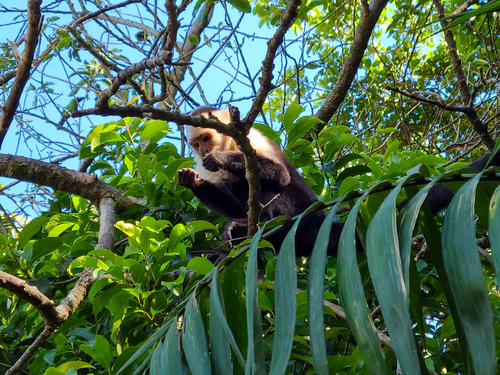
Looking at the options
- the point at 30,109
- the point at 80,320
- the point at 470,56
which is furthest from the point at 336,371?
the point at 30,109

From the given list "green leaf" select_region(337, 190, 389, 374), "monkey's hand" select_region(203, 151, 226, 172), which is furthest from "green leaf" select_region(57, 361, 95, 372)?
"monkey's hand" select_region(203, 151, 226, 172)

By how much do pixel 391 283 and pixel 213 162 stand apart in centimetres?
263

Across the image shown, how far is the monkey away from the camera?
344 cm

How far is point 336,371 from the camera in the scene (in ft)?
6.02

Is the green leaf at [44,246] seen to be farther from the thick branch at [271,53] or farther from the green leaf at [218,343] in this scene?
the green leaf at [218,343]

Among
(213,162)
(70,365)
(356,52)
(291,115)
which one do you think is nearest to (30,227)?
(70,365)

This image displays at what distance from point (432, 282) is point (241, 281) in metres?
1.38

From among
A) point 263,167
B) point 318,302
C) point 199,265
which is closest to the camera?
point 318,302

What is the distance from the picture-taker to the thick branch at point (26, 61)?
266cm

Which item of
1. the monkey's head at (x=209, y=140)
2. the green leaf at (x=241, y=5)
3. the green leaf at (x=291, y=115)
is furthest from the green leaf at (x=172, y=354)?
the monkey's head at (x=209, y=140)

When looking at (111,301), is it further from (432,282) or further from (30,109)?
(30,109)

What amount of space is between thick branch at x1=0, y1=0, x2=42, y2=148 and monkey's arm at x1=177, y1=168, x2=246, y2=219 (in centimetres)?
95

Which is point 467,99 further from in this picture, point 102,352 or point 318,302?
point 318,302

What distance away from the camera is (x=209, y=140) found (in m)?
4.59
